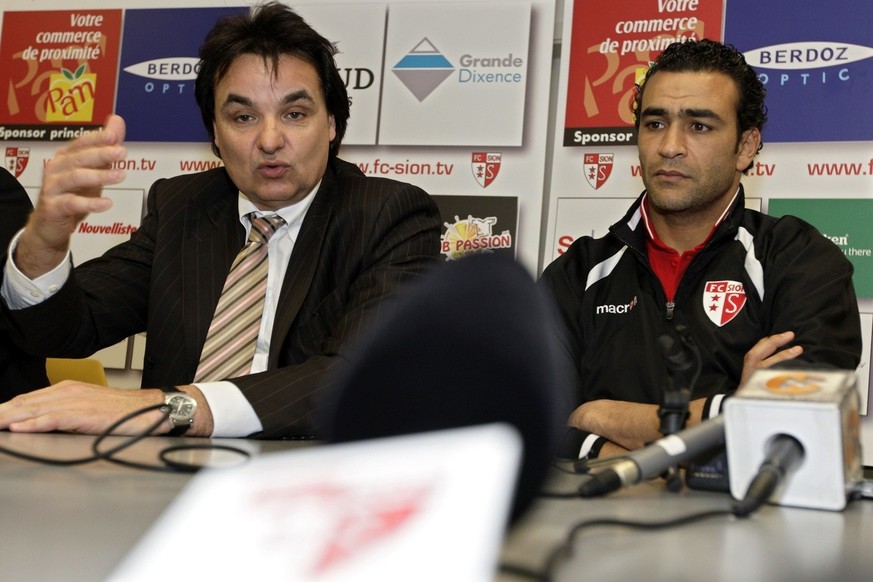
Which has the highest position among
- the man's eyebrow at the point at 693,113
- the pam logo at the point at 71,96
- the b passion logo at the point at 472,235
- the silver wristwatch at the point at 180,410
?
the pam logo at the point at 71,96

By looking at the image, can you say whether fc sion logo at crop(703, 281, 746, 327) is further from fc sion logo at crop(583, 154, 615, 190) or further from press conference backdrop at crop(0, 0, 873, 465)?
fc sion logo at crop(583, 154, 615, 190)

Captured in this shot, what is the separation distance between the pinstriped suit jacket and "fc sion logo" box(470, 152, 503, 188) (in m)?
0.86

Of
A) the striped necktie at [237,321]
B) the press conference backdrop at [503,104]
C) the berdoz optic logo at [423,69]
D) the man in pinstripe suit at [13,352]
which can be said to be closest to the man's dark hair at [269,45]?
the striped necktie at [237,321]

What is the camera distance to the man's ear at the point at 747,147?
221 cm

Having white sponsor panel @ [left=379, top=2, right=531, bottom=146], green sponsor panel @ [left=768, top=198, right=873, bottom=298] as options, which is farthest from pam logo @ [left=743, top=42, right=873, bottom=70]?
white sponsor panel @ [left=379, top=2, right=531, bottom=146]

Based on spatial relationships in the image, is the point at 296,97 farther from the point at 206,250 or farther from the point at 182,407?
the point at 182,407

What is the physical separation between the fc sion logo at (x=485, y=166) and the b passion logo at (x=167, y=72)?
3.37ft

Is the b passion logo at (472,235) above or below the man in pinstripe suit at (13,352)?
above

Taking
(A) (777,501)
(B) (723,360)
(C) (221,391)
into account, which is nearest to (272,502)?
(A) (777,501)

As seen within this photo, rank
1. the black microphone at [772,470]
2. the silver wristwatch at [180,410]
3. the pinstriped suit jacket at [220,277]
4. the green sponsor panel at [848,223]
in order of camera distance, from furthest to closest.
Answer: the green sponsor panel at [848,223] → the pinstriped suit jacket at [220,277] → the silver wristwatch at [180,410] → the black microphone at [772,470]

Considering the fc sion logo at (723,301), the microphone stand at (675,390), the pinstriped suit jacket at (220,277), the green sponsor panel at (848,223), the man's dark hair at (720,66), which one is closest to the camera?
the microphone stand at (675,390)

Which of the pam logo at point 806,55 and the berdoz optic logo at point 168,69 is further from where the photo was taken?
the berdoz optic logo at point 168,69

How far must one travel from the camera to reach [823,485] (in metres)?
Answer: 0.85

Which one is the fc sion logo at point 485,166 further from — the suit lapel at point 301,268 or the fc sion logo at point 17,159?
the fc sion logo at point 17,159
